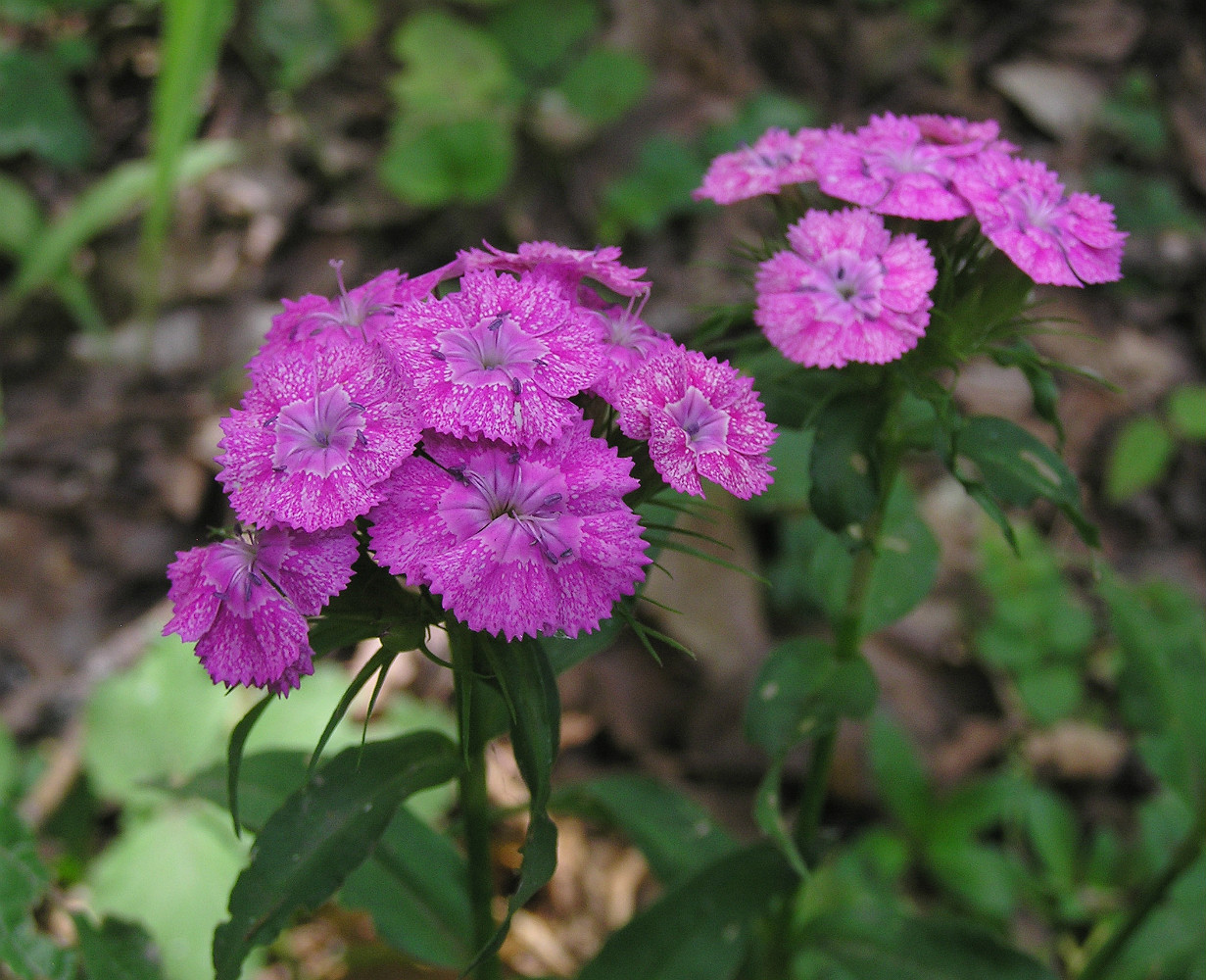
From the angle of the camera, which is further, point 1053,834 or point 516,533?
point 1053,834

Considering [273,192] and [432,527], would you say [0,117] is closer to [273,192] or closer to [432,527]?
[273,192]

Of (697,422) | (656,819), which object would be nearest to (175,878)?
(656,819)

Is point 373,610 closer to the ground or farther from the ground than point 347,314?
closer to the ground

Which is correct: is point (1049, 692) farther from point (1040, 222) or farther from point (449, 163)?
point (449, 163)

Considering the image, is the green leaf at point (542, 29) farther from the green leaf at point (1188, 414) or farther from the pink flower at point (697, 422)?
the pink flower at point (697, 422)

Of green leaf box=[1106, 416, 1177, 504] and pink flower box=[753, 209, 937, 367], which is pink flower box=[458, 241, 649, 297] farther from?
green leaf box=[1106, 416, 1177, 504]

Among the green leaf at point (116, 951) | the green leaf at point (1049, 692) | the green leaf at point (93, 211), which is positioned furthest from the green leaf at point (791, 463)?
the green leaf at point (93, 211)

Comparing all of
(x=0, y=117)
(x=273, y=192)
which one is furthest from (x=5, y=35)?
(x=273, y=192)
